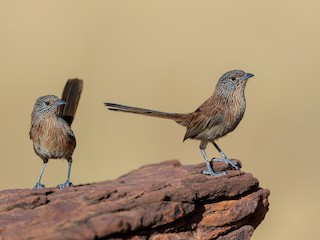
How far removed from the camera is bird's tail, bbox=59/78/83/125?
29.5ft

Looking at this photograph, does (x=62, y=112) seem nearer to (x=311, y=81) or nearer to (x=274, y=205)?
(x=274, y=205)

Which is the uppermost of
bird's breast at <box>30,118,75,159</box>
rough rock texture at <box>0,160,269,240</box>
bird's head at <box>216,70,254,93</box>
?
bird's head at <box>216,70,254,93</box>

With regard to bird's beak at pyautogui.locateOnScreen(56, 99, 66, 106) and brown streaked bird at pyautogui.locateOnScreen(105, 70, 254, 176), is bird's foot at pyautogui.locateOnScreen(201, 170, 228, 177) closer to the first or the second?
brown streaked bird at pyautogui.locateOnScreen(105, 70, 254, 176)

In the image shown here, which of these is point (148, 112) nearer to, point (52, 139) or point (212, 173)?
point (212, 173)

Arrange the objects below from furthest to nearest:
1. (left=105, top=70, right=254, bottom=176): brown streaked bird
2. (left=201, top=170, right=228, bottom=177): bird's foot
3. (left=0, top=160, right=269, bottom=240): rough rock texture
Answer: (left=105, top=70, right=254, bottom=176): brown streaked bird
(left=201, top=170, right=228, bottom=177): bird's foot
(left=0, top=160, right=269, bottom=240): rough rock texture

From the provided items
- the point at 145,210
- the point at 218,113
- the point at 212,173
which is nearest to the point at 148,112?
the point at 218,113

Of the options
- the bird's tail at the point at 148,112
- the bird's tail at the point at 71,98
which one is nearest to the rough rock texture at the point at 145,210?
the bird's tail at the point at 148,112

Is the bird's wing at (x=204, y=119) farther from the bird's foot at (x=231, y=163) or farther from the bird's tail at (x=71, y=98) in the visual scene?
the bird's tail at (x=71, y=98)

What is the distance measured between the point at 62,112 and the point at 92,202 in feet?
9.16

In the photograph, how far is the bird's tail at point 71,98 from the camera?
898 centimetres

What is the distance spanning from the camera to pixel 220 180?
7.40 m

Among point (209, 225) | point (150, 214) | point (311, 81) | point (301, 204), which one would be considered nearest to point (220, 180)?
point (209, 225)

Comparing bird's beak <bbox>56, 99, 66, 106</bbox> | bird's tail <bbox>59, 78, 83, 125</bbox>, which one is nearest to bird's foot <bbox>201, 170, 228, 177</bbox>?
bird's beak <bbox>56, 99, 66, 106</bbox>

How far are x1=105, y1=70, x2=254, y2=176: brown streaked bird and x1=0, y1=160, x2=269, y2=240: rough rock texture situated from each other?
1.83 feet
